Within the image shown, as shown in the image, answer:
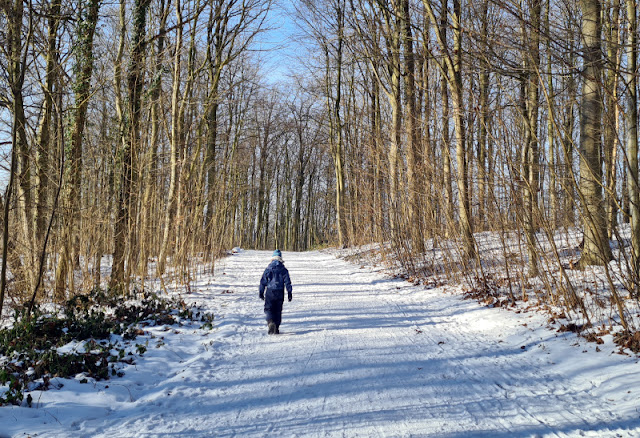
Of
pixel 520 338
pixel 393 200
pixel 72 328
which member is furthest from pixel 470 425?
pixel 393 200

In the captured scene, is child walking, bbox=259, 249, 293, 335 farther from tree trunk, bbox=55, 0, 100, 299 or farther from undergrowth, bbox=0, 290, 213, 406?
tree trunk, bbox=55, 0, 100, 299

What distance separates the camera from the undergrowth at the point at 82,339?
4634 mm

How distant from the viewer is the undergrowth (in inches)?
182

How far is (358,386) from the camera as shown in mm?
4621

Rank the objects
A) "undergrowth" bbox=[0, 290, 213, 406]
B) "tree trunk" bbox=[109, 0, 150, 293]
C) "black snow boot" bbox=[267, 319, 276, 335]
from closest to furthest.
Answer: "undergrowth" bbox=[0, 290, 213, 406] → "black snow boot" bbox=[267, 319, 276, 335] → "tree trunk" bbox=[109, 0, 150, 293]

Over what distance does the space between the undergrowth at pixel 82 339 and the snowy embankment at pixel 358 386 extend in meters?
0.26

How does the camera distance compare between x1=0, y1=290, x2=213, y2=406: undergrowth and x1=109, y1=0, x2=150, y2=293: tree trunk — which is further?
x1=109, y1=0, x2=150, y2=293: tree trunk

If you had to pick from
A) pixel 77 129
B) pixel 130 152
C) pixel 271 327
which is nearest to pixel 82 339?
pixel 271 327

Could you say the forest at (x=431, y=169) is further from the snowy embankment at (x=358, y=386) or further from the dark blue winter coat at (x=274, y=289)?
the dark blue winter coat at (x=274, y=289)

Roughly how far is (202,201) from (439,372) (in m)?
8.79

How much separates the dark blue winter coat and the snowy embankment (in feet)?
1.27

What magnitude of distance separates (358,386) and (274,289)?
9.90 feet

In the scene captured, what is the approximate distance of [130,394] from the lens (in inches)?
173

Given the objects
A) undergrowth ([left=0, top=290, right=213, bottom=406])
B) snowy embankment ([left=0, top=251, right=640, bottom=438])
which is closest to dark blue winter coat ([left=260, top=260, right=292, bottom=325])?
snowy embankment ([left=0, top=251, right=640, bottom=438])
